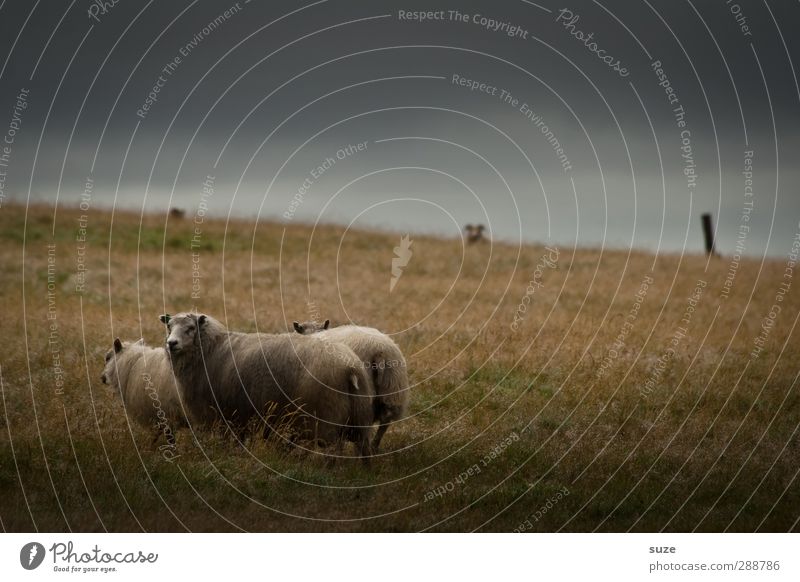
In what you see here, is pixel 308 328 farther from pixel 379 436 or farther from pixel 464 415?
pixel 464 415

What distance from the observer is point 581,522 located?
10.5 metres

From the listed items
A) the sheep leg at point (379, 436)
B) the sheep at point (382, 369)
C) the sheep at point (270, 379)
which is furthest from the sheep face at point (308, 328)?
the sheep leg at point (379, 436)

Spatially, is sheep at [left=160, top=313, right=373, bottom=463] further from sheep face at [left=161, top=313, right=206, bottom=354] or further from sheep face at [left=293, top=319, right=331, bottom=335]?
sheep face at [left=293, top=319, right=331, bottom=335]

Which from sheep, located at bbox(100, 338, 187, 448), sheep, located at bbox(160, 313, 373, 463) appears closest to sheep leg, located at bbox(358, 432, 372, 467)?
sheep, located at bbox(160, 313, 373, 463)

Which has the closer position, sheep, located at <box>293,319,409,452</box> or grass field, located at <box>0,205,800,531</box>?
grass field, located at <box>0,205,800,531</box>

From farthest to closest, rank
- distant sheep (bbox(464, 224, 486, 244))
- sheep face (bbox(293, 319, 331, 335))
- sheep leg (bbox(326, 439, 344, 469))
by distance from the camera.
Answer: distant sheep (bbox(464, 224, 486, 244)) → sheep face (bbox(293, 319, 331, 335)) → sheep leg (bbox(326, 439, 344, 469))

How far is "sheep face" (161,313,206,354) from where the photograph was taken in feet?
38.5

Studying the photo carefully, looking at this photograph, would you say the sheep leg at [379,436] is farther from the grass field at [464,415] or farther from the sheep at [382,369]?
the grass field at [464,415]

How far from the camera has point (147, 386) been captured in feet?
42.0

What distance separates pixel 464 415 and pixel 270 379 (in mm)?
3735

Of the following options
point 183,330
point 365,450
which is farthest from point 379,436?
point 183,330

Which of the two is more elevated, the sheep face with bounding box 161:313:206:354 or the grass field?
the sheep face with bounding box 161:313:206:354

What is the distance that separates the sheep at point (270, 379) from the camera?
1125cm

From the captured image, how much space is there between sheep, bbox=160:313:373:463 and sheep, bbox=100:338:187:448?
437 mm
